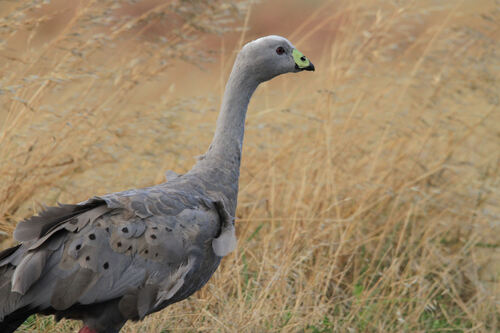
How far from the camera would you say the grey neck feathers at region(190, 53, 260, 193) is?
3.61m

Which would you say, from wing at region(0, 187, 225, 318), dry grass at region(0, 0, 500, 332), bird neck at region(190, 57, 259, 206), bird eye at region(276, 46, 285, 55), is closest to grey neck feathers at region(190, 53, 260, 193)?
bird neck at region(190, 57, 259, 206)

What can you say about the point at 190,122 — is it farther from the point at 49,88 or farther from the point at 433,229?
the point at 433,229

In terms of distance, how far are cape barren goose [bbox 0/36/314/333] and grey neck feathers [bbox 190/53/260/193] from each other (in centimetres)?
25

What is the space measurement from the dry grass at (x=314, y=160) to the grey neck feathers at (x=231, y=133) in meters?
0.72

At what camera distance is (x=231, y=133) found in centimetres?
367

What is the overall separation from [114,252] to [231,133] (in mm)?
981

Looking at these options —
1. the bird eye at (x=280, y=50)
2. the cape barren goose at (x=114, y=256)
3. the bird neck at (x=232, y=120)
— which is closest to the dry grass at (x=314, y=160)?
the cape barren goose at (x=114, y=256)

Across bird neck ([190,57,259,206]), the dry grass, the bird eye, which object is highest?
the bird eye

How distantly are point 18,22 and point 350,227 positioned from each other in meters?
2.50

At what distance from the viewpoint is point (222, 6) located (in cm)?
454

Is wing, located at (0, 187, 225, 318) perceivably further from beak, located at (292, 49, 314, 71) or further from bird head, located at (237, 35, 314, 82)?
beak, located at (292, 49, 314, 71)

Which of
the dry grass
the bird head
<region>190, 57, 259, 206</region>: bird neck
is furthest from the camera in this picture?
the dry grass

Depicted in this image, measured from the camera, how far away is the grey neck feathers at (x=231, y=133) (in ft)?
11.8

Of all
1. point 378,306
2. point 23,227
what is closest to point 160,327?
point 23,227
